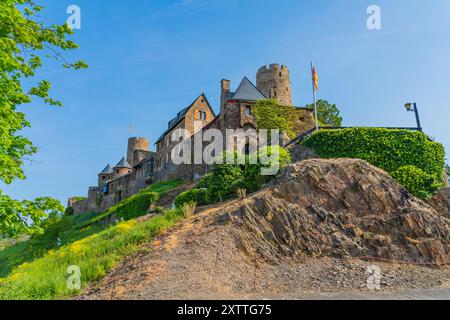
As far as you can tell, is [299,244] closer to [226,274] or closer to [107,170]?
[226,274]

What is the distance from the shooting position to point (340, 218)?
16344mm

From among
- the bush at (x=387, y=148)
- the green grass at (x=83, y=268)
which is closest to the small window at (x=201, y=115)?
the bush at (x=387, y=148)

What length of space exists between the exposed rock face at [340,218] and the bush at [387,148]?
2536 millimetres

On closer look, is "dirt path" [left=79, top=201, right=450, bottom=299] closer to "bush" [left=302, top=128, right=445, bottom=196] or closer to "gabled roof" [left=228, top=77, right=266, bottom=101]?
"bush" [left=302, top=128, right=445, bottom=196]

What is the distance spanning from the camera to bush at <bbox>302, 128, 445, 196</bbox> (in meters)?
20.5

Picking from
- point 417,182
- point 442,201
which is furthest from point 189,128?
point 442,201

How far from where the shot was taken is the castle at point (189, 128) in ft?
113

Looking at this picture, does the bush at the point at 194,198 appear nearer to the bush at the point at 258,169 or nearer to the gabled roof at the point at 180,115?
the bush at the point at 258,169

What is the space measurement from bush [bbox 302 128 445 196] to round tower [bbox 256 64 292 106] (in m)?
21.2

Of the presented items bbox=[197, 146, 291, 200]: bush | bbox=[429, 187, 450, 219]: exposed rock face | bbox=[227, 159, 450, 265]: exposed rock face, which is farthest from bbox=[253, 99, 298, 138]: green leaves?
bbox=[227, 159, 450, 265]: exposed rock face

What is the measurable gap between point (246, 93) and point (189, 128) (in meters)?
13.9

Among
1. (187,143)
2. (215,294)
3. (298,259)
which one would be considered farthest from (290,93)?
(215,294)

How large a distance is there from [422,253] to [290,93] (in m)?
30.6

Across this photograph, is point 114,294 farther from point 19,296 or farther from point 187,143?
point 187,143
